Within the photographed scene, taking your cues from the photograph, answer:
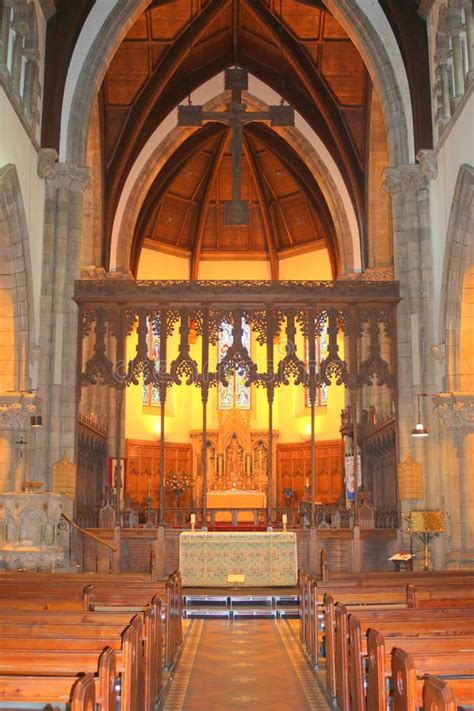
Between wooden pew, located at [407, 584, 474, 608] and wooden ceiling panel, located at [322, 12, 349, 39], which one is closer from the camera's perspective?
wooden pew, located at [407, 584, 474, 608]

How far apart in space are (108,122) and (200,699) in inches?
753

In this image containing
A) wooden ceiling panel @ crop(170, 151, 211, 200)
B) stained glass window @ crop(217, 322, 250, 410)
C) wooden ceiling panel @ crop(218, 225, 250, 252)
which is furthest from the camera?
wooden ceiling panel @ crop(218, 225, 250, 252)

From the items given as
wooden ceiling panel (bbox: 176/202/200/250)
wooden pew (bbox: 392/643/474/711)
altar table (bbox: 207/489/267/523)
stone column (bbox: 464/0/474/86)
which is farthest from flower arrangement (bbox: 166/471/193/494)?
wooden pew (bbox: 392/643/474/711)

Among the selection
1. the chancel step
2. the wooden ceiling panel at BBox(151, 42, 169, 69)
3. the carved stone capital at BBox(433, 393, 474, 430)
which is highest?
the wooden ceiling panel at BBox(151, 42, 169, 69)

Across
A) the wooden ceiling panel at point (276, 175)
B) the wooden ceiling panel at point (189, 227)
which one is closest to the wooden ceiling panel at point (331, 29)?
the wooden ceiling panel at point (276, 175)

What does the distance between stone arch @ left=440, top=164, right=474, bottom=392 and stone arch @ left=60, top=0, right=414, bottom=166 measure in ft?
10.5

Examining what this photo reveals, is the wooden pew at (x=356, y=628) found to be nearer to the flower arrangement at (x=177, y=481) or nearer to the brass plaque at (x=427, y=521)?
the brass plaque at (x=427, y=521)

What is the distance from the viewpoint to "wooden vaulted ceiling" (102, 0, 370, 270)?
2306 centimetres

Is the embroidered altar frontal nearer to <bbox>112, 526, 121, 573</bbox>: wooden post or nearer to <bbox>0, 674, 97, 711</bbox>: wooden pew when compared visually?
<bbox>112, 526, 121, 573</bbox>: wooden post

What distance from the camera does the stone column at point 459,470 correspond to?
15602mm

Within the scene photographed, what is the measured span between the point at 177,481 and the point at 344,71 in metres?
12.9

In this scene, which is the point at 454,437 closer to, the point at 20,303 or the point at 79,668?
the point at 20,303

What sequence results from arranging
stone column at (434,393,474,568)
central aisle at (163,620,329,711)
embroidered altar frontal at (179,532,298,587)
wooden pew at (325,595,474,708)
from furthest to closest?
stone column at (434,393,474,568) < embroidered altar frontal at (179,532,298,587) < central aisle at (163,620,329,711) < wooden pew at (325,595,474,708)

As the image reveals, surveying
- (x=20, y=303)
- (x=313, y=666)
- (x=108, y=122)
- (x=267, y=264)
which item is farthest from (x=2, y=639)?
(x=267, y=264)
